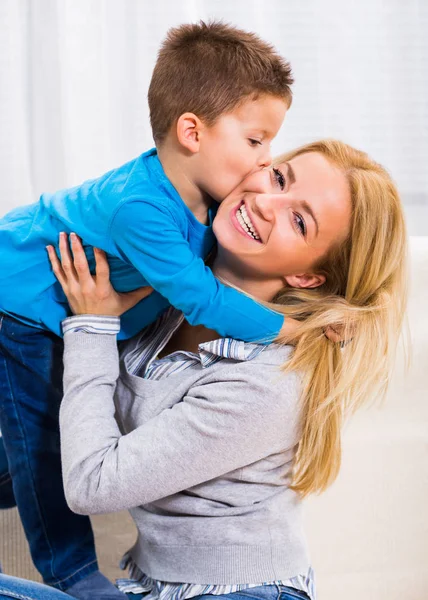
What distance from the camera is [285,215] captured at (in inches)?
50.0

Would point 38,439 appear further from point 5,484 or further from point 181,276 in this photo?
point 181,276

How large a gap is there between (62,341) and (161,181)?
36 cm

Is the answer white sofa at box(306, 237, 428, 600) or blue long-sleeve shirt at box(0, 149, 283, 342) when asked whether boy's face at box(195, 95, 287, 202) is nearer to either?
blue long-sleeve shirt at box(0, 149, 283, 342)

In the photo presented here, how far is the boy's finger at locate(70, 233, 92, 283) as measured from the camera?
4.35 feet

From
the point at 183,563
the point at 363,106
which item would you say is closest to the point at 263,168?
the point at 183,563

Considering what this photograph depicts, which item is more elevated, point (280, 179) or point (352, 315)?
point (280, 179)

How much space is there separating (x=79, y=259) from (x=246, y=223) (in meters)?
0.29

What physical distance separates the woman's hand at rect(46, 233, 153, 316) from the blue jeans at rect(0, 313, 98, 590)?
132 mm

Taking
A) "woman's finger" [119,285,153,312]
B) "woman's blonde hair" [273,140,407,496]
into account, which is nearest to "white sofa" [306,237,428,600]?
"woman's blonde hair" [273,140,407,496]

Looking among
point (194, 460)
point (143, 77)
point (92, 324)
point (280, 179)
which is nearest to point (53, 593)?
point (194, 460)

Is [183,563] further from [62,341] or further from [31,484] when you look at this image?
[62,341]

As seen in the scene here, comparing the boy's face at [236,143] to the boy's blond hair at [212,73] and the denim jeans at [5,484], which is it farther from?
the denim jeans at [5,484]

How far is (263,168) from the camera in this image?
1323mm

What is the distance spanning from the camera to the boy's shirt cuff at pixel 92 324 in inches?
51.1
